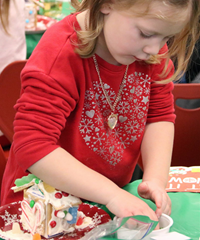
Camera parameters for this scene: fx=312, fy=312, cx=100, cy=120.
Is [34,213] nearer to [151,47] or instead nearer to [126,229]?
[126,229]

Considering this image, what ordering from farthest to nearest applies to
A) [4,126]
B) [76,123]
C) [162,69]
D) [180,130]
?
[180,130] < [4,126] < [162,69] < [76,123]

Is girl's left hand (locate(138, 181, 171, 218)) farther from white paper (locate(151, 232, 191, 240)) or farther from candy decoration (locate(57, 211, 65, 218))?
candy decoration (locate(57, 211, 65, 218))

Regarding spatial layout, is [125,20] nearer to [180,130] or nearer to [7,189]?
[7,189]

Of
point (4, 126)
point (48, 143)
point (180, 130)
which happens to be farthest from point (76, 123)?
point (180, 130)

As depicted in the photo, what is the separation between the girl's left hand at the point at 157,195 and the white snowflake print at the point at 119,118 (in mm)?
122

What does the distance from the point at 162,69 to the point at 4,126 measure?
2.09ft

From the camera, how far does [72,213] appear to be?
1.97ft

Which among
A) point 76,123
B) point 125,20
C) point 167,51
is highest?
point 125,20

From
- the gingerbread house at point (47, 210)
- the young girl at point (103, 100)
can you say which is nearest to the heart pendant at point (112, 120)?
the young girl at point (103, 100)

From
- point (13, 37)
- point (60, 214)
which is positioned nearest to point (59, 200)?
point (60, 214)

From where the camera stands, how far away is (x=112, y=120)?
30.9 inches

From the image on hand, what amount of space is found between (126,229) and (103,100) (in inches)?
12.5

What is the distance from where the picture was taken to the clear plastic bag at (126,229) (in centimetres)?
56

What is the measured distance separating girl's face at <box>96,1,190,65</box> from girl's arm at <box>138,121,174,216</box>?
0.87 ft
